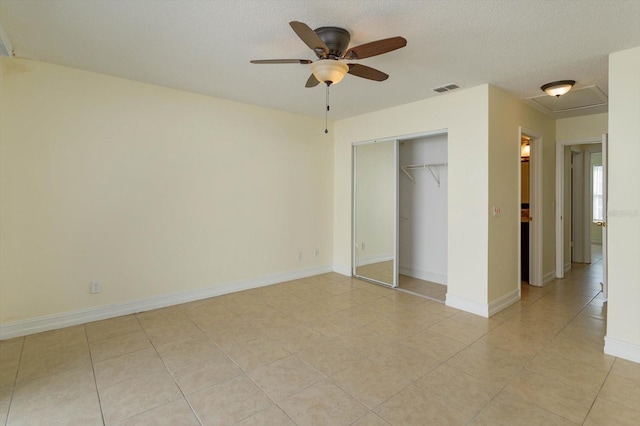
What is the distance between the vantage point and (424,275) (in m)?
5.09

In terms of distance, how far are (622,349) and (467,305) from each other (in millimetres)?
1333

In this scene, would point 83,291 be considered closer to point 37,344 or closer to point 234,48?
point 37,344

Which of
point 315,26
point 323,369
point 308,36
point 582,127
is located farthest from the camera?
point 582,127

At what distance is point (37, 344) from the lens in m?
2.86

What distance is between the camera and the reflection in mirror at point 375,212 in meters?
4.81

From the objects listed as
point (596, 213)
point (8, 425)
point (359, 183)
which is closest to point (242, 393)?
point (8, 425)

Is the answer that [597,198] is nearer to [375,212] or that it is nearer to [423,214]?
[423,214]

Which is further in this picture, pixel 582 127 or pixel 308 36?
pixel 582 127

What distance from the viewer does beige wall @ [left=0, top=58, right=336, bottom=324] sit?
3.02 meters

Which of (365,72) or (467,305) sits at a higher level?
(365,72)

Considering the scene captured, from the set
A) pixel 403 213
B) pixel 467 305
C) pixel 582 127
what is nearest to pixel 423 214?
pixel 403 213

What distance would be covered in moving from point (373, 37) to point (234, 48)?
3.85 feet

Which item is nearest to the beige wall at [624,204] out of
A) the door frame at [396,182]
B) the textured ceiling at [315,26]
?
the textured ceiling at [315,26]

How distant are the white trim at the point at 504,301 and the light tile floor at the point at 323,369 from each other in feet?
0.30
